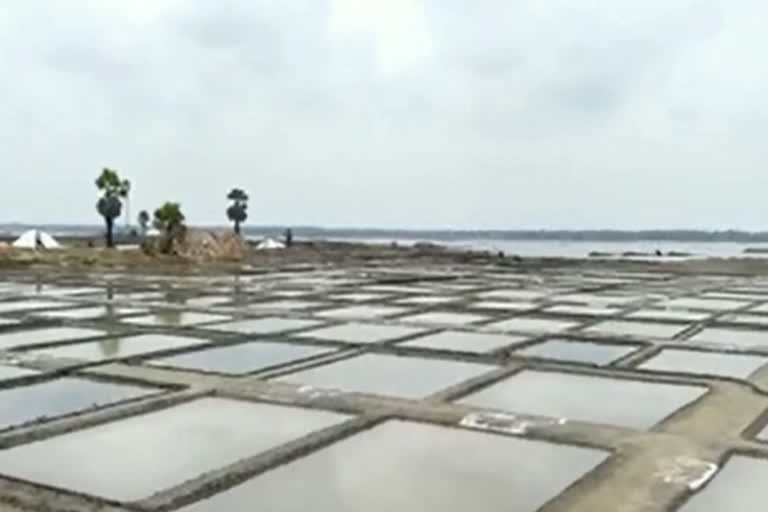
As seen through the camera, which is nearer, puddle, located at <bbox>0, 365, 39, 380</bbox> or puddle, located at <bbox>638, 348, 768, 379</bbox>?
puddle, located at <bbox>0, 365, 39, 380</bbox>

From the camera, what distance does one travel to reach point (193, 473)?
343 centimetres

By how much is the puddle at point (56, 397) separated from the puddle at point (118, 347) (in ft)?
3.15

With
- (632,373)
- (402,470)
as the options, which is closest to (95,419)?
(402,470)

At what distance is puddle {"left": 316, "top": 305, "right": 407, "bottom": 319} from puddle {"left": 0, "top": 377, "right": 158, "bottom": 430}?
411cm

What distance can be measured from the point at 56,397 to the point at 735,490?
144 inches

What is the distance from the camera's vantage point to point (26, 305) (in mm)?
10375

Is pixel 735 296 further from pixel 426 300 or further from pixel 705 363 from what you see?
pixel 705 363

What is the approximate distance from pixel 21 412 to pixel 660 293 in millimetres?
10418

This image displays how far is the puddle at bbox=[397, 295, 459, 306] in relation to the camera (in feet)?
35.7

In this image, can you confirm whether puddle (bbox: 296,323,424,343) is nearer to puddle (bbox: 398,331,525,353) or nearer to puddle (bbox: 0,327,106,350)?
puddle (bbox: 398,331,525,353)

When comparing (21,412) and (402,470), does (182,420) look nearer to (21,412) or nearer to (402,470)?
(21,412)

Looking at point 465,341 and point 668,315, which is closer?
point 465,341

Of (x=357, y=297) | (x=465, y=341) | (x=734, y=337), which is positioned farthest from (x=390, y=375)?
(x=357, y=297)

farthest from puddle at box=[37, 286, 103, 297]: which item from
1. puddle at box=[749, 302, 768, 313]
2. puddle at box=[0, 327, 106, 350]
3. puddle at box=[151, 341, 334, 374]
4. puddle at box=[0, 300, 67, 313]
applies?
puddle at box=[749, 302, 768, 313]
